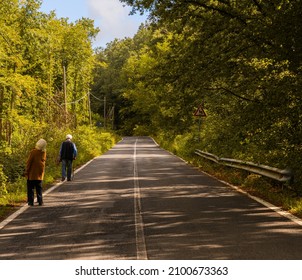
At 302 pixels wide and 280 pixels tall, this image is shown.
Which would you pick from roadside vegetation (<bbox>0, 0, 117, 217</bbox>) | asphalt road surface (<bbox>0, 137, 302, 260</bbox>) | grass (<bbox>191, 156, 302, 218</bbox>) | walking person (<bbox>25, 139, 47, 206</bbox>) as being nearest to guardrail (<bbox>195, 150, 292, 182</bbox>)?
grass (<bbox>191, 156, 302, 218</bbox>)

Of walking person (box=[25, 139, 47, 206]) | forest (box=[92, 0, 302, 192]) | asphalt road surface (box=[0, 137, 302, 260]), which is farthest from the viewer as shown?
walking person (box=[25, 139, 47, 206])

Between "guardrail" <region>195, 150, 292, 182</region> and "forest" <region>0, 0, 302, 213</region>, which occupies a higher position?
"forest" <region>0, 0, 302, 213</region>

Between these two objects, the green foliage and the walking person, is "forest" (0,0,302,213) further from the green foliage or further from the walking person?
the walking person

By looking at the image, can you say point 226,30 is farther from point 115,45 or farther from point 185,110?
point 115,45

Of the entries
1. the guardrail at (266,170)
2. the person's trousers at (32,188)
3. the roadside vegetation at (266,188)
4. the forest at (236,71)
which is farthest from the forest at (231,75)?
the person's trousers at (32,188)

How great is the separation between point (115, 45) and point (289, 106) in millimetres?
139932

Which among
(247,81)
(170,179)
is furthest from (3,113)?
(247,81)

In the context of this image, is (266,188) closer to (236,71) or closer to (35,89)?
(236,71)

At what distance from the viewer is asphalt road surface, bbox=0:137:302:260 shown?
20.0 ft

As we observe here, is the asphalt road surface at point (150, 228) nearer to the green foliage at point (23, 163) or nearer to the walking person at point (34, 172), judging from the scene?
the walking person at point (34, 172)

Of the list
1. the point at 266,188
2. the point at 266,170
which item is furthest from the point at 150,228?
the point at 266,188

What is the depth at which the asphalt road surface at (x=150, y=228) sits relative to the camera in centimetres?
610

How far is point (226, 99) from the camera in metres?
14.7

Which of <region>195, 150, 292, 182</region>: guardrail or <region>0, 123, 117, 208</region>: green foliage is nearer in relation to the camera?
<region>195, 150, 292, 182</region>: guardrail
